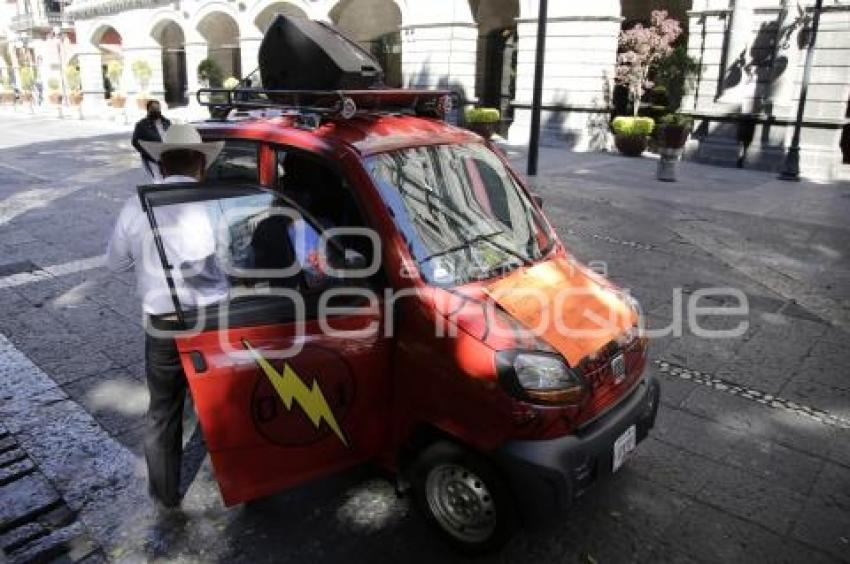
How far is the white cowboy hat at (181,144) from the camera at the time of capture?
336cm

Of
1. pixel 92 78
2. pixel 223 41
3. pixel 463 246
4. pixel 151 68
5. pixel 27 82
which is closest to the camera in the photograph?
pixel 463 246

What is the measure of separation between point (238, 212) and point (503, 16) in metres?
23.7

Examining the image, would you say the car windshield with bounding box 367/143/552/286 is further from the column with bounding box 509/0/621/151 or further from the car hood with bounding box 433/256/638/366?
the column with bounding box 509/0/621/151

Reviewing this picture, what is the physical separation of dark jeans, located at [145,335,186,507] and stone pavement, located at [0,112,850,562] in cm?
19

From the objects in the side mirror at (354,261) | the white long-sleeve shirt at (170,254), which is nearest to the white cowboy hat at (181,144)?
the white long-sleeve shirt at (170,254)

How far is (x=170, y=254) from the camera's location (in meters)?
3.13

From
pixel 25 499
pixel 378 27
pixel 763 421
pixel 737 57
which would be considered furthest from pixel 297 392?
pixel 378 27

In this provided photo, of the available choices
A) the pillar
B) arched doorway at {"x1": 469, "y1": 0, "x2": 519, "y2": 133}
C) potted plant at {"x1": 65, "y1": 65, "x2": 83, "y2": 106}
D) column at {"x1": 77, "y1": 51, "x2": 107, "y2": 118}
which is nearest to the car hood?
the pillar

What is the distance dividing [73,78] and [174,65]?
7.65 metres

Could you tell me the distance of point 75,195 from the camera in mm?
12156

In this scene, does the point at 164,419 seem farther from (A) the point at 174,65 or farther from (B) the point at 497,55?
(A) the point at 174,65

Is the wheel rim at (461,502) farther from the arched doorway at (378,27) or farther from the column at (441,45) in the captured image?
the arched doorway at (378,27)

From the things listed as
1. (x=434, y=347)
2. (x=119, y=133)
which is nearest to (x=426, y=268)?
(x=434, y=347)

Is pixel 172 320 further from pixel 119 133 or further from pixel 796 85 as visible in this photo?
pixel 119 133
